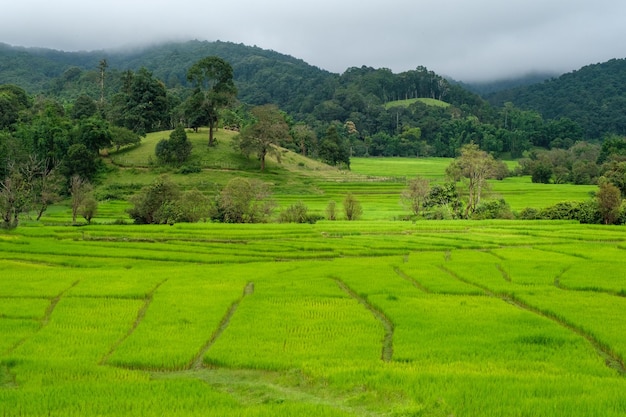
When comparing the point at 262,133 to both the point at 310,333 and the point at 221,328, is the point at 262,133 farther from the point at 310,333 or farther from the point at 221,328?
the point at 310,333

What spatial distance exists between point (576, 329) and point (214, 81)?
250ft

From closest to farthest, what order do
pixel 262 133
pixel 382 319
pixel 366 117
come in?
pixel 382 319 → pixel 262 133 → pixel 366 117

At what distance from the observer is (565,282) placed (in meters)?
22.1

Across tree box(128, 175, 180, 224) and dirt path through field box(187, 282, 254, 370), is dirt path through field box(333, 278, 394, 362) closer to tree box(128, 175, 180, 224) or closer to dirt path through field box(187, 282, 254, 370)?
dirt path through field box(187, 282, 254, 370)

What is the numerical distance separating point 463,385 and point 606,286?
1411 centimetres

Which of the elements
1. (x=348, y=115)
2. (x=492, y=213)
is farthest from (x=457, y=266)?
(x=348, y=115)

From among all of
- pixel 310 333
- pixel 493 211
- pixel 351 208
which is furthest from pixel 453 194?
pixel 310 333

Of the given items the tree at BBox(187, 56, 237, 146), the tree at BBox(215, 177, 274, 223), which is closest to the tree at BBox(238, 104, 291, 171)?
the tree at BBox(187, 56, 237, 146)

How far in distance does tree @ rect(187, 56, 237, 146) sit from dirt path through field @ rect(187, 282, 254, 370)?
6285 centimetres

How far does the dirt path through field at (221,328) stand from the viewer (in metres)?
12.7

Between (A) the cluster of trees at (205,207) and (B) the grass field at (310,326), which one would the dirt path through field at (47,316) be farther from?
(A) the cluster of trees at (205,207)

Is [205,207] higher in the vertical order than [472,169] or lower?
lower

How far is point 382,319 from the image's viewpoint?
54.9 feet

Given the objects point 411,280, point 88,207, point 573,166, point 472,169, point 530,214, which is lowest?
point 88,207
